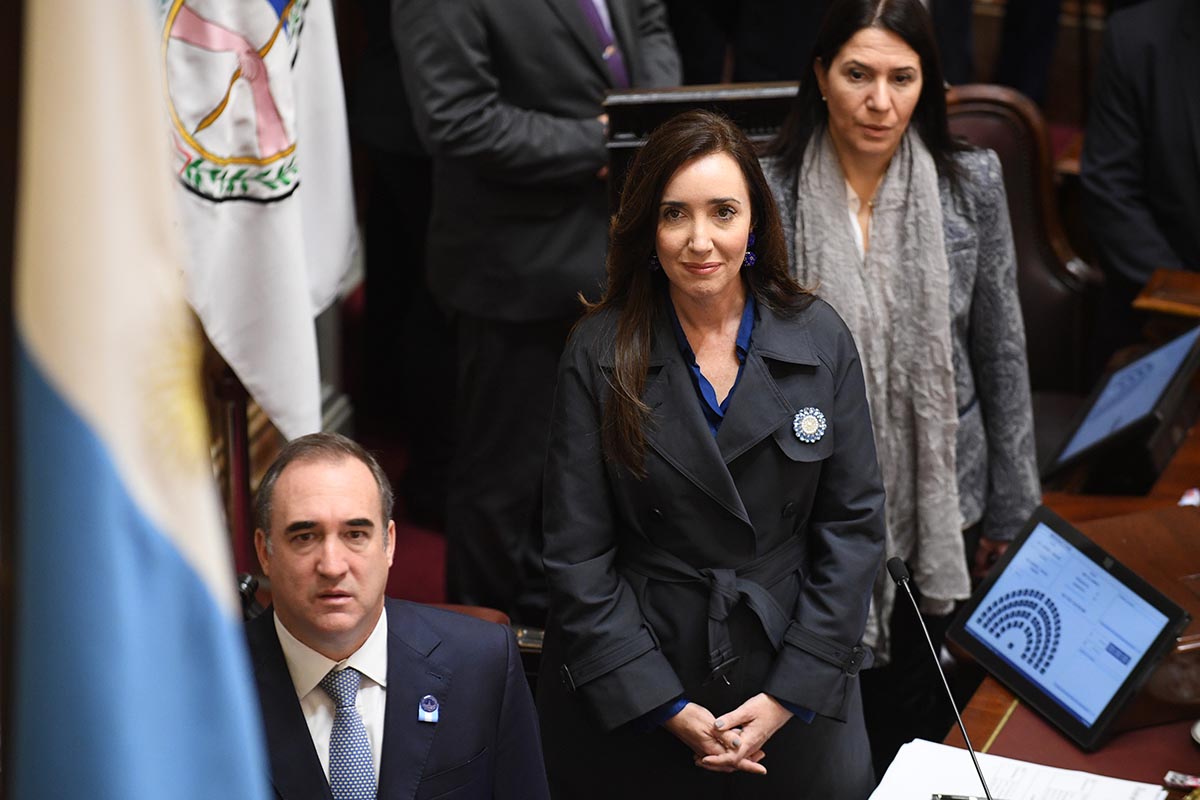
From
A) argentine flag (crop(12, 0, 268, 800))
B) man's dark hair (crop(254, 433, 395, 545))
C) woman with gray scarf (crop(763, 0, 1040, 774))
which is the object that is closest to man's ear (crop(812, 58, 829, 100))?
woman with gray scarf (crop(763, 0, 1040, 774))

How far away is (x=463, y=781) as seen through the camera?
2.13m

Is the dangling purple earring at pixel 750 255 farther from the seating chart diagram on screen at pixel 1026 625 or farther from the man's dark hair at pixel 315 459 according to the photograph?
the seating chart diagram on screen at pixel 1026 625

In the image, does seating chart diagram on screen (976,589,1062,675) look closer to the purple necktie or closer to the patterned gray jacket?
the patterned gray jacket

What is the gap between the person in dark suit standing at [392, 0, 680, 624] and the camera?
328 centimetres

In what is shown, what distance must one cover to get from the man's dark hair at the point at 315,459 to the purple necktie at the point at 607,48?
1491mm

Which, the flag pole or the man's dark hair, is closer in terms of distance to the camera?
the flag pole

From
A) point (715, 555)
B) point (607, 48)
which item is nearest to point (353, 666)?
point (715, 555)

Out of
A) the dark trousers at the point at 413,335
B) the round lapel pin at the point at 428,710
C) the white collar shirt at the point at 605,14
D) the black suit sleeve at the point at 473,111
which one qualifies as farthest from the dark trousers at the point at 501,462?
the round lapel pin at the point at 428,710

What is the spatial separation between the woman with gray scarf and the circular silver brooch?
1.55 ft

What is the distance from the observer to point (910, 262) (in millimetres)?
2748

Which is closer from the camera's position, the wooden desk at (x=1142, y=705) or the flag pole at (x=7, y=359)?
the flag pole at (x=7, y=359)

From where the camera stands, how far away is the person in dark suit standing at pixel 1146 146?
4.10 metres

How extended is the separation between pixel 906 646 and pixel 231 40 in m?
1.91

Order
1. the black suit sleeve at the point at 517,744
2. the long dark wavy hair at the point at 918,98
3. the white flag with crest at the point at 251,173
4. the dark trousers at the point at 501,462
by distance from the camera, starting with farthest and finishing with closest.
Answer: the dark trousers at the point at 501,462, the white flag with crest at the point at 251,173, the long dark wavy hair at the point at 918,98, the black suit sleeve at the point at 517,744
